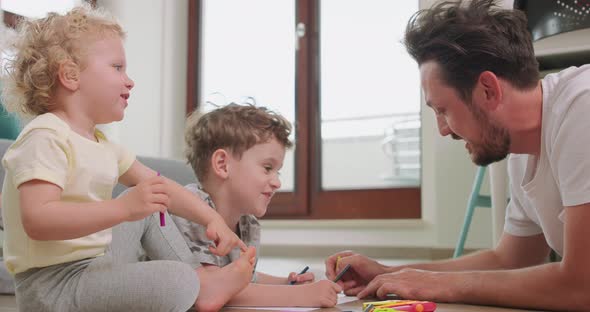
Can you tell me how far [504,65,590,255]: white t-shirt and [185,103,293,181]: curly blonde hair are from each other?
533mm

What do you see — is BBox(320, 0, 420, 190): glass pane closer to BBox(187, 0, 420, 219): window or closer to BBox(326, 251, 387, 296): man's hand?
BBox(187, 0, 420, 219): window

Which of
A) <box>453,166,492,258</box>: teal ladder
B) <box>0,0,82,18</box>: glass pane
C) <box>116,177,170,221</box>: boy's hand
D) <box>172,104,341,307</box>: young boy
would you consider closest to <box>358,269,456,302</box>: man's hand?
<box>172,104,341,307</box>: young boy

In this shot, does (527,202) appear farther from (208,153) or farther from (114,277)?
(114,277)

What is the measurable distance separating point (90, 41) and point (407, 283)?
2.38 feet

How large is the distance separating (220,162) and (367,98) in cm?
247

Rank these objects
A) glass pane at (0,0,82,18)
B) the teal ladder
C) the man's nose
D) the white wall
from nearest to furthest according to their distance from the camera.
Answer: the man's nose → the teal ladder → the white wall → glass pane at (0,0,82,18)

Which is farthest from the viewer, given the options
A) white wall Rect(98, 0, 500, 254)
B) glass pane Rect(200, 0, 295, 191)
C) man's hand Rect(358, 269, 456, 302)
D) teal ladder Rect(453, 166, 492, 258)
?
glass pane Rect(200, 0, 295, 191)

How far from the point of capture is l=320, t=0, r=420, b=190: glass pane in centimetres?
359

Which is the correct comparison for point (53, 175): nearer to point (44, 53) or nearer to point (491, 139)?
point (44, 53)

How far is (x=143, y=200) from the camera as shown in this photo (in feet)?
2.81

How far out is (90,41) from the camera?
100 centimetres

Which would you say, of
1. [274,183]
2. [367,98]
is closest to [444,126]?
[274,183]

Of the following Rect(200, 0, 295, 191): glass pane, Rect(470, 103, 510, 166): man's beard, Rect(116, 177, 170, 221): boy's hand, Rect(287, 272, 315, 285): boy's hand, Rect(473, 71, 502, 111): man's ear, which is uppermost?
Rect(200, 0, 295, 191): glass pane

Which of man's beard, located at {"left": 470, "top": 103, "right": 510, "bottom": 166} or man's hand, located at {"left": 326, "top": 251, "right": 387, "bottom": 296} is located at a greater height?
man's beard, located at {"left": 470, "top": 103, "right": 510, "bottom": 166}
